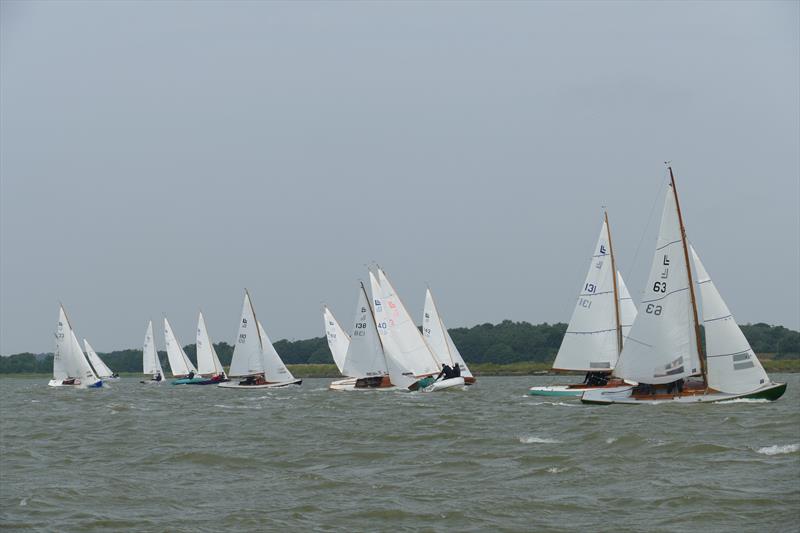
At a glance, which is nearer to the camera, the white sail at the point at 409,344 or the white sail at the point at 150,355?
the white sail at the point at 409,344

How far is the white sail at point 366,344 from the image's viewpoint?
206 ft

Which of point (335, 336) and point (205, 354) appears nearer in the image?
point (335, 336)

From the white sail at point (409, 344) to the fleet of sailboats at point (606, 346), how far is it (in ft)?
0.19

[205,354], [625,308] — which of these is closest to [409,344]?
[625,308]

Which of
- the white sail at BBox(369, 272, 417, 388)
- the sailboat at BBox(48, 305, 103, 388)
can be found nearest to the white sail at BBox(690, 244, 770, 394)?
the white sail at BBox(369, 272, 417, 388)

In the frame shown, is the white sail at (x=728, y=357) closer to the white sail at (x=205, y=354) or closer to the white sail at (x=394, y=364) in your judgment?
the white sail at (x=394, y=364)

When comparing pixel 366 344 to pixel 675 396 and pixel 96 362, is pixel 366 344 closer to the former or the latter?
pixel 675 396

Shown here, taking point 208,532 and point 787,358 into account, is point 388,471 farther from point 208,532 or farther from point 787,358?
point 787,358

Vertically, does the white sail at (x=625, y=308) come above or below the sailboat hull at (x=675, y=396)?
above

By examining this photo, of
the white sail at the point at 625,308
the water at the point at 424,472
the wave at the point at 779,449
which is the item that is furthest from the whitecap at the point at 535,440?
the white sail at the point at 625,308

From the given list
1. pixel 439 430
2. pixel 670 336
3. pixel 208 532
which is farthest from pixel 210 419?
pixel 208 532

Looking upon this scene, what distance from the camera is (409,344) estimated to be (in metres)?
60.2

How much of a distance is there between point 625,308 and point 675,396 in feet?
42.3

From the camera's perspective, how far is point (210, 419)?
39.7 metres
